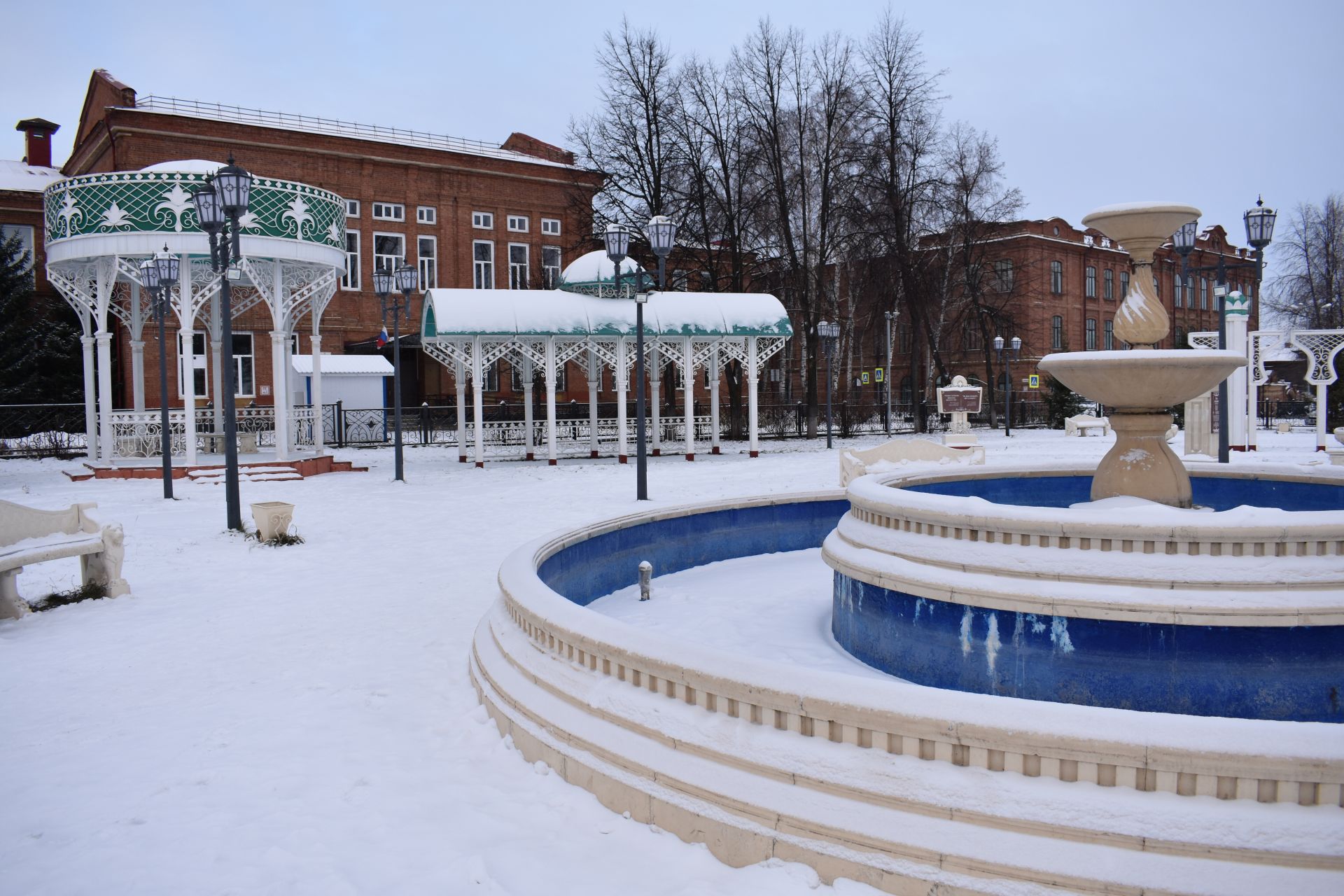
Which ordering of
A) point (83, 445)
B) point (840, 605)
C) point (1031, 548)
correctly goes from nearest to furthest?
point (1031, 548) < point (840, 605) < point (83, 445)

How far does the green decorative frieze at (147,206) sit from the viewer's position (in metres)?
19.5

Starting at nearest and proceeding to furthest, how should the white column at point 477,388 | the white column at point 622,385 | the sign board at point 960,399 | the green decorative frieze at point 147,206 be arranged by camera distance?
the green decorative frieze at point 147,206, the white column at point 477,388, the white column at point 622,385, the sign board at point 960,399

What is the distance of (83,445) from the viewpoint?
93.0 ft

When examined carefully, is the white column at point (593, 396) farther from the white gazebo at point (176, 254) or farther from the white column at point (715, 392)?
the white gazebo at point (176, 254)

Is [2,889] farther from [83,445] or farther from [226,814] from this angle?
[83,445]

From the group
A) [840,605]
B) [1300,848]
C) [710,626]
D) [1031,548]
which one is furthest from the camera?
[710,626]

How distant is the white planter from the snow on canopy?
10.4 meters

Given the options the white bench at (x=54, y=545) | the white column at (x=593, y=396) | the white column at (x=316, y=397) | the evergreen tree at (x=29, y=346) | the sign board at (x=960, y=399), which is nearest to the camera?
the white bench at (x=54, y=545)

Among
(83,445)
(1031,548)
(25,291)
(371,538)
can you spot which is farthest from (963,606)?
(25,291)

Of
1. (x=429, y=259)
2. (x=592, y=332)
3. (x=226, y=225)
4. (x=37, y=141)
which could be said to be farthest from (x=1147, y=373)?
(x=37, y=141)

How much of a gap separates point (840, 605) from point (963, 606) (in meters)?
1.57

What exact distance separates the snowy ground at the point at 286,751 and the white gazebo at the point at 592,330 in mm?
11559

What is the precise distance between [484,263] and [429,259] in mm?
2674

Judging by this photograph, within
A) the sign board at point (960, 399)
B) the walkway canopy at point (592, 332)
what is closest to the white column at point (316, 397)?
the walkway canopy at point (592, 332)
